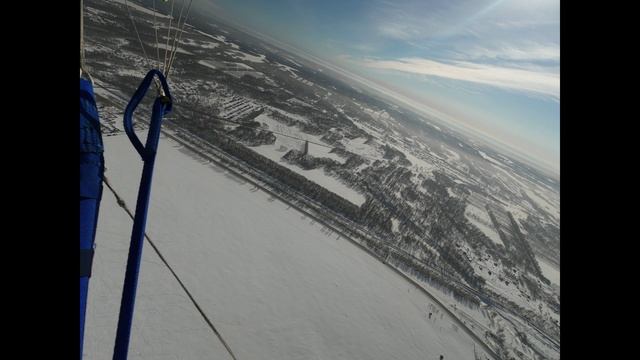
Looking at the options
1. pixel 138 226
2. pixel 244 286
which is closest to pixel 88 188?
pixel 138 226

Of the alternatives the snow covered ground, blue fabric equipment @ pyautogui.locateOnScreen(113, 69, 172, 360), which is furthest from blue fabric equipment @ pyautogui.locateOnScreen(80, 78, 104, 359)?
the snow covered ground

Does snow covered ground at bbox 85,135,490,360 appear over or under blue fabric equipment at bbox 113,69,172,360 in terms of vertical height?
under

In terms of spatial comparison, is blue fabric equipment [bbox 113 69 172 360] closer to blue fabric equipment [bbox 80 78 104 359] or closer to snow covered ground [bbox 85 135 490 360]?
blue fabric equipment [bbox 80 78 104 359]

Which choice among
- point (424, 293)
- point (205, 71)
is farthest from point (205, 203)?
point (205, 71)

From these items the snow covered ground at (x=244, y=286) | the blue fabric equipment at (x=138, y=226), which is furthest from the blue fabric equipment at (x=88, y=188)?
the snow covered ground at (x=244, y=286)
